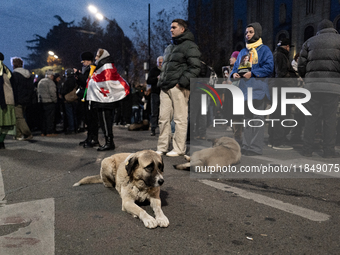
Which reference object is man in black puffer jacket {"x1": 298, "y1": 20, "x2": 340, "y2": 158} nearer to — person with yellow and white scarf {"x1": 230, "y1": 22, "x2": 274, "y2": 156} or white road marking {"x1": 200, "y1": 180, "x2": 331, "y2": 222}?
person with yellow and white scarf {"x1": 230, "y1": 22, "x2": 274, "y2": 156}

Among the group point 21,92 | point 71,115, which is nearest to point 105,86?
point 21,92

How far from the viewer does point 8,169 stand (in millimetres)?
5574

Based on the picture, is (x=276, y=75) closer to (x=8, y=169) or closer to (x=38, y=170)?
(x=38, y=170)

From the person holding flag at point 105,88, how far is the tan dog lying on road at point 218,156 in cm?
258

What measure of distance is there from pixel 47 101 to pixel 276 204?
908 centimetres

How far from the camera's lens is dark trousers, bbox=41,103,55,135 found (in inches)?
425

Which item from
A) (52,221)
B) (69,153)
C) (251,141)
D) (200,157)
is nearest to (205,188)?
(200,157)

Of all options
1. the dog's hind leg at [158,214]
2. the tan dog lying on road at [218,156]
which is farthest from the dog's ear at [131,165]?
the tan dog lying on road at [218,156]

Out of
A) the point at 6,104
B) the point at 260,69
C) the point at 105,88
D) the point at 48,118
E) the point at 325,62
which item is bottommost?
the point at 48,118

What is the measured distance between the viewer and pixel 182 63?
253 inches

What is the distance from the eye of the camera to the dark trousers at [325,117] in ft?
20.2

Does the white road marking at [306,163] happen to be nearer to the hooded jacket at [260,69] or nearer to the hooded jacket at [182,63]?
the hooded jacket at [260,69]

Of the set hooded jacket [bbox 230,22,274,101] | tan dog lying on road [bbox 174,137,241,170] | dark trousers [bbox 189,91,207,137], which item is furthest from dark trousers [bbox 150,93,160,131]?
tan dog lying on road [bbox 174,137,241,170]

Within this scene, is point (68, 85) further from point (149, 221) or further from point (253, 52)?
point (149, 221)
